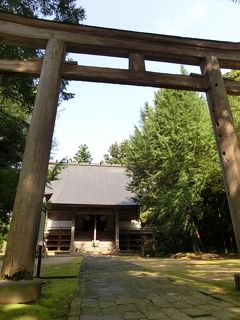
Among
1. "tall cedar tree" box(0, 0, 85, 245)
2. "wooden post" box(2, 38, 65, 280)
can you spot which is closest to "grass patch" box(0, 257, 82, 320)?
"wooden post" box(2, 38, 65, 280)

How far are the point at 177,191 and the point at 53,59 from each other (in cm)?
1256

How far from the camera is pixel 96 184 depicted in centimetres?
2578

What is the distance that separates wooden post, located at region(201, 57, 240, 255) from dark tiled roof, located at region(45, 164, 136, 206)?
1488 cm

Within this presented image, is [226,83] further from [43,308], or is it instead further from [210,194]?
[210,194]

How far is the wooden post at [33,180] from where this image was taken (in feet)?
12.6

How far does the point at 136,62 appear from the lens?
5621mm

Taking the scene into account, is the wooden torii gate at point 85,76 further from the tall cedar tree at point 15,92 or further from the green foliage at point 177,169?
the green foliage at point 177,169

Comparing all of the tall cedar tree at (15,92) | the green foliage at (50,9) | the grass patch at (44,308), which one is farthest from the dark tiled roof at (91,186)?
the grass patch at (44,308)

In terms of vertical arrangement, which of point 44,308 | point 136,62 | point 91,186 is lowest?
point 44,308

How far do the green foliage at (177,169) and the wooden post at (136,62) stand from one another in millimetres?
11304

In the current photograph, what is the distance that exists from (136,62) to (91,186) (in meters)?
20.1

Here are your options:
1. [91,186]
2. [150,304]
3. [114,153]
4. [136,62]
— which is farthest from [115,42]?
[114,153]

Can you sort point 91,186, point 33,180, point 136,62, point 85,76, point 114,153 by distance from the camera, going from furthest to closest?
point 114,153
point 91,186
point 136,62
point 85,76
point 33,180

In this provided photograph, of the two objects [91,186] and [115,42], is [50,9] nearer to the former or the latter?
[115,42]
